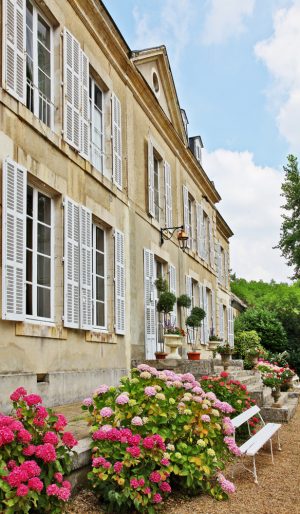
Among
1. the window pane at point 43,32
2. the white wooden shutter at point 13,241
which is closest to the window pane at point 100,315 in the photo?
the white wooden shutter at point 13,241

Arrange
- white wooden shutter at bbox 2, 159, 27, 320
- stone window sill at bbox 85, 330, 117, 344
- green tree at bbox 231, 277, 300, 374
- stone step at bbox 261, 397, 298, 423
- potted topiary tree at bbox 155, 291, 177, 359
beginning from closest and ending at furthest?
white wooden shutter at bbox 2, 159, 27, 320, stone window sill at bbox 85, 330, 117, 344, stone step at bbox 261, 397, 298, 423, potted topiary tree at bbox 155, 291, 177, 359, green tree at bbox 231, 277, 300, 374

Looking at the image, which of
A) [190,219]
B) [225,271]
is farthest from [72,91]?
[225,271]

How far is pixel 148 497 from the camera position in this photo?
375 centimetres

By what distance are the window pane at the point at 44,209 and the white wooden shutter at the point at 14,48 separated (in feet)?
4.07

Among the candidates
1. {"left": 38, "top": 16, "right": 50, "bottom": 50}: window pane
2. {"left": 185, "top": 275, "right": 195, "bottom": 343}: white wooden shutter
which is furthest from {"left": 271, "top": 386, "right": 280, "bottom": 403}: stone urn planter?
{"left": 38, "top": 16, "right": 50, "bottom": 50}: window pane

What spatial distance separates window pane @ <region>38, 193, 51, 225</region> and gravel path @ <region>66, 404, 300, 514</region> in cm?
361

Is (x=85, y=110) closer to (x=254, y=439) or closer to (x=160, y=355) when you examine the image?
(x=160, y=355)

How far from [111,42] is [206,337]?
8689mm

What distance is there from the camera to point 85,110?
784 centimetres

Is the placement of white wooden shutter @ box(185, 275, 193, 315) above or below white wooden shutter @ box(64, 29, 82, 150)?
below

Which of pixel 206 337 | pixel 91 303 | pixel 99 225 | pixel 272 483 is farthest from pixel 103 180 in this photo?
pixel 206 337

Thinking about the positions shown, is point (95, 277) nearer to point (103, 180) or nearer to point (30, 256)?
point (103, 180)

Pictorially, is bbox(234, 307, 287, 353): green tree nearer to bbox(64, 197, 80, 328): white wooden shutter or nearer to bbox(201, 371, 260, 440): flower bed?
bbox(201, 371, 260, 440): flower bed

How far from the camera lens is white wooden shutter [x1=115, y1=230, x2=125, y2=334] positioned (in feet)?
27.8
